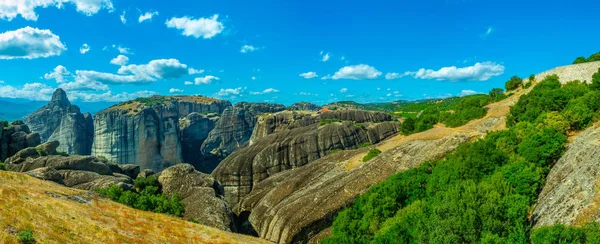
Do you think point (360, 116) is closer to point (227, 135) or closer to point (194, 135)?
point (227, 135)

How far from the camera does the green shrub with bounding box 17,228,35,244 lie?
627 inches

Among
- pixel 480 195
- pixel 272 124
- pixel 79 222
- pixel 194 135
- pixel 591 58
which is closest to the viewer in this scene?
pixel 79 222

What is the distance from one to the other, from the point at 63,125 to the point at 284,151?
132087 millimetres

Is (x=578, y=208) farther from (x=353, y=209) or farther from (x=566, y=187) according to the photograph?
(x=353, y=209)

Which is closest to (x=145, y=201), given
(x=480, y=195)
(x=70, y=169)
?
(x=70, y=169)

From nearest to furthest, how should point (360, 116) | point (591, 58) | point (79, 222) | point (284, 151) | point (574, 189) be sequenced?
point (574, 189), point (79, 222), point (591, 58), point (284, 151), point (360, 116)

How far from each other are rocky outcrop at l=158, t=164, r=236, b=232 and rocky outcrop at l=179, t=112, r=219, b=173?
385 ft

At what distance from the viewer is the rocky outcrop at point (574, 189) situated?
1753cm

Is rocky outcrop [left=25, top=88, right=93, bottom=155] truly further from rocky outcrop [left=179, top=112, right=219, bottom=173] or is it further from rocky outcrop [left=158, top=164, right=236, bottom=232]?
rocky outcrop [left=158, top=164, right=236, bottom=232]

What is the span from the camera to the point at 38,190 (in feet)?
85.5

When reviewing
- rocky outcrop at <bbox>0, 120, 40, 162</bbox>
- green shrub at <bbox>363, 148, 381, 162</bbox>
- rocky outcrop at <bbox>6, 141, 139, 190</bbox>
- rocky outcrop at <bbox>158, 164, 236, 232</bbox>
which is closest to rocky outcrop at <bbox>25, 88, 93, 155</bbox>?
rocky outcrop at <bbox>0, 120, 40, 162</bbox>

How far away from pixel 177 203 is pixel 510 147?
35057 millimetres

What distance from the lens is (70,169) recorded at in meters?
47.5

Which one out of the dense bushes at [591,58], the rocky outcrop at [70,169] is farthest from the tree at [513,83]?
the rocky outcrop at [70,169]
